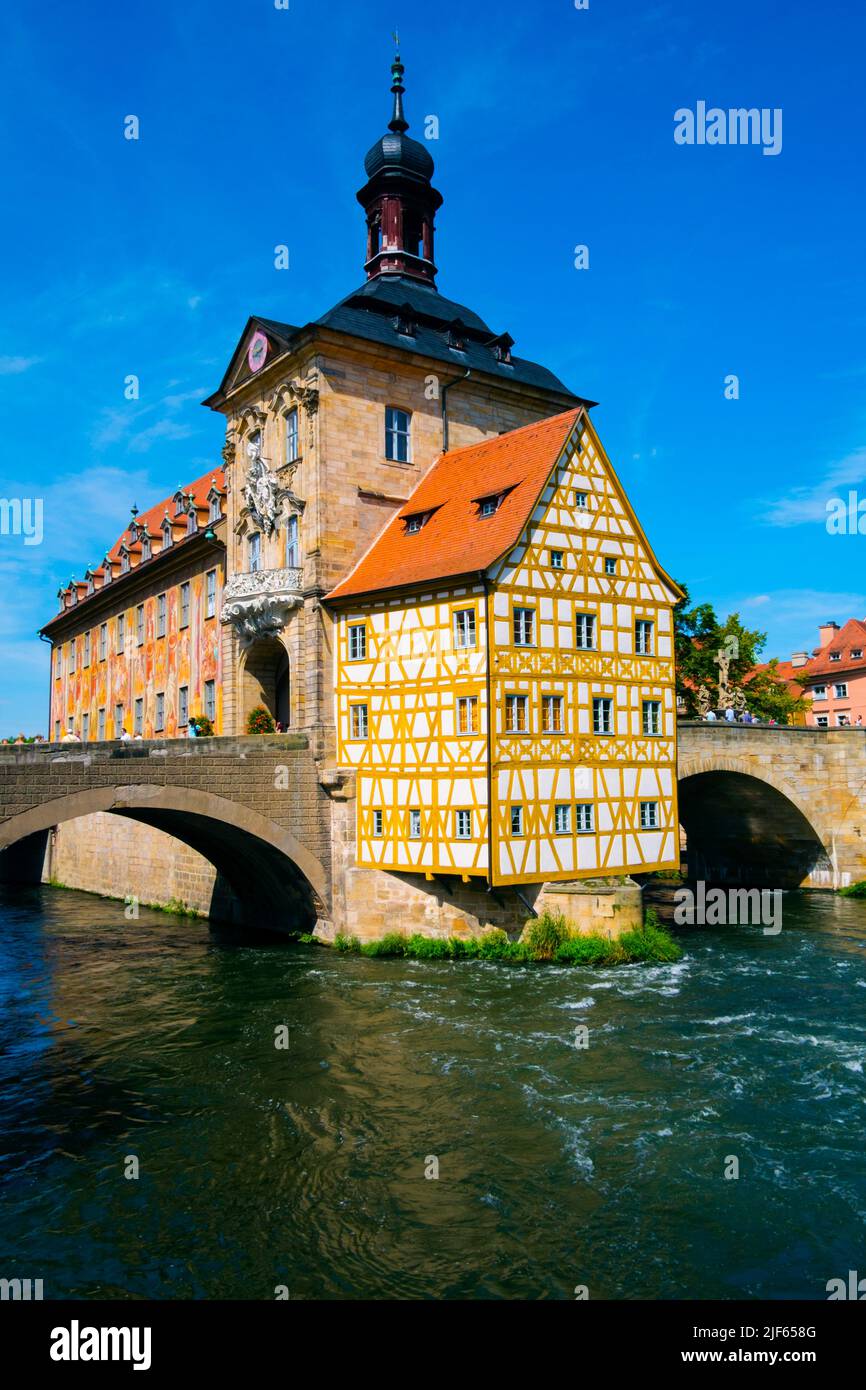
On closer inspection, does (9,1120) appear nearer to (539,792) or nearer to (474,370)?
(539,792)

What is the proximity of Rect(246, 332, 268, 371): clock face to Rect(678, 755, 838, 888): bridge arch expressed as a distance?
17.0m

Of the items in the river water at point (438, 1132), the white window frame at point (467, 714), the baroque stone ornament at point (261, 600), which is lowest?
→ the river water at point (438, 1132)

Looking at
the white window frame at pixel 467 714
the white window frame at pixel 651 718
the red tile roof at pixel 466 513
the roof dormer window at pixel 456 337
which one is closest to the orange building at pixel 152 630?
the red tile roof at pixel 466 513

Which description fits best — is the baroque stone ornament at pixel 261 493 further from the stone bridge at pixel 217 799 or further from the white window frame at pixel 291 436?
the stone bridge at pixel 217 799

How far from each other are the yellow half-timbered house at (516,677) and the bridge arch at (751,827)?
7.10m

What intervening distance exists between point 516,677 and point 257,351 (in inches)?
514

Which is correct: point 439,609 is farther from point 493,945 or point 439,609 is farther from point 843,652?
point 843,652

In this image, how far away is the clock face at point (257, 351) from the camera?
2766 cm

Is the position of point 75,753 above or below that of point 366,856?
A: above

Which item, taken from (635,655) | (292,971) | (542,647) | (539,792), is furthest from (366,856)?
(635,655)

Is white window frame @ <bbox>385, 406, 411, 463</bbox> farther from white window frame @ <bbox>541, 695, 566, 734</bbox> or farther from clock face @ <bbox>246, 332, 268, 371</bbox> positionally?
white window frame @ <bbox>541, 695, 566, 734</bbox>

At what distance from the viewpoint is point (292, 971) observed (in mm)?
22062
